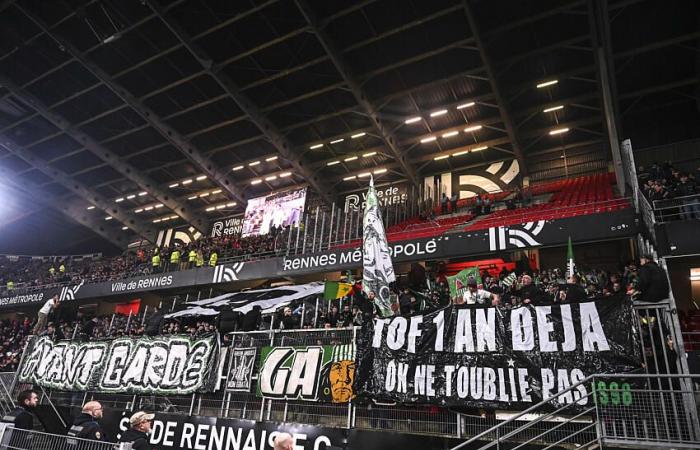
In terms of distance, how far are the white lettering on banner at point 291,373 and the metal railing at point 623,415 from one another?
3.54m

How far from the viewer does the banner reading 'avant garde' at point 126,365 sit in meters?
10.1

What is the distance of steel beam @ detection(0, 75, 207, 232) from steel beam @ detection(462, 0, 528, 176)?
71.9 feet

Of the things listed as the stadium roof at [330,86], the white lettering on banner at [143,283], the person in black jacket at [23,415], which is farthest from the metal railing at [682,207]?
the white lettering on banner at [143,283]

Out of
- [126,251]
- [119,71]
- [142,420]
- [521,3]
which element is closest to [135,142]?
[119,71]

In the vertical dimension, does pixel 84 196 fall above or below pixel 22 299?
above

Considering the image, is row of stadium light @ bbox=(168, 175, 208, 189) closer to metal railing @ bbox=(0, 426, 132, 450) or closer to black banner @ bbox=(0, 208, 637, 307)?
black banner @ bbox=(0, 208, 637, 307)

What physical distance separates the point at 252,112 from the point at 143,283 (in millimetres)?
10697

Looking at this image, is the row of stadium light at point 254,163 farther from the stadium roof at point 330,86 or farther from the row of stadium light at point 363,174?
the row of stadium light at point 363,174

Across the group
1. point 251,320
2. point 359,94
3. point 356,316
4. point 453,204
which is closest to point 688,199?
point 356,316

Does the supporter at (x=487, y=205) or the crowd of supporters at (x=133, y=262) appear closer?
the supporter at (x=487, y=205)

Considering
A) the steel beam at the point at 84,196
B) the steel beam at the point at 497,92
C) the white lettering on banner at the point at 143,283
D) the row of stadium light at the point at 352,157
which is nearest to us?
the steel beam at the point at 497,92

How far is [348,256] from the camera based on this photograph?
666 inches

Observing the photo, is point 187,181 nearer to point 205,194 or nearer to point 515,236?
point 205,194

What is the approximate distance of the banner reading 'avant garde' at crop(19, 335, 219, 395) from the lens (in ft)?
33.1
